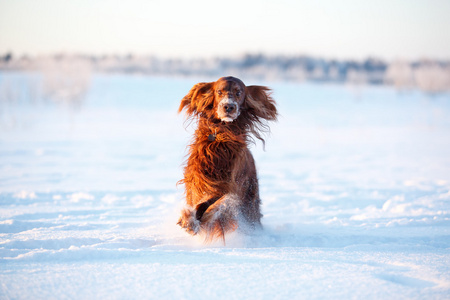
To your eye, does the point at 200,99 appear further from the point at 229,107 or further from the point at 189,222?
the point at 189,222

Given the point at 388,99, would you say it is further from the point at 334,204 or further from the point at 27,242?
the point at 27,242

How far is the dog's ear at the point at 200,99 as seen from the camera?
412cm

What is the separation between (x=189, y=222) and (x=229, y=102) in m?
1.19

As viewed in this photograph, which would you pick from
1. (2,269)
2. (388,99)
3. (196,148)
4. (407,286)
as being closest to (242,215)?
(196,148)

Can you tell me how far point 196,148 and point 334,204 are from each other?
268 cm

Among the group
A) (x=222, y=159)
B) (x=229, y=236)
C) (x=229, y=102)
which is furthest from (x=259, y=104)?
(x=229, y=236)

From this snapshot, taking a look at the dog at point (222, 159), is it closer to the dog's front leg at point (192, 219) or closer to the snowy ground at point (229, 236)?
the dog's front leg at point (192, 219)

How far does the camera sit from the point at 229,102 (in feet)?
12.5

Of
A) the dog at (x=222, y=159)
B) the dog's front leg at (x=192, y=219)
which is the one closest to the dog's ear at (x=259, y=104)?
the dog at (x=222, y=159)

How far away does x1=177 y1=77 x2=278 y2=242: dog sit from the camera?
3777 mm

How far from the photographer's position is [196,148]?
4.03 meters

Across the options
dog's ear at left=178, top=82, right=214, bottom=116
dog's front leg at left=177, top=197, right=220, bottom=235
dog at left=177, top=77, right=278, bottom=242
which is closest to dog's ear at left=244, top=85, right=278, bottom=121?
dog at left=177, top=77, right=278, bottom=242

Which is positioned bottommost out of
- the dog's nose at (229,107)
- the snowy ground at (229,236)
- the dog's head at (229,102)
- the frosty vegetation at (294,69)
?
the snowy ground at (229,236)

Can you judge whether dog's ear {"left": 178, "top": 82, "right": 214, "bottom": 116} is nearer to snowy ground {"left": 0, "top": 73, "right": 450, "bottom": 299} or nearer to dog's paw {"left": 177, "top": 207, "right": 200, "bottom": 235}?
dog's paw {"left": 177, "top": 207, "right": 200, "bottom": 235}
